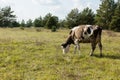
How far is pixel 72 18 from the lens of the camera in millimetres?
93812

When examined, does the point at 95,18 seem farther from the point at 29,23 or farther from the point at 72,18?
the point at 29,23

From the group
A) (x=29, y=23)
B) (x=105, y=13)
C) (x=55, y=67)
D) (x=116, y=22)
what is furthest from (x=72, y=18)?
(x=55, y=67)

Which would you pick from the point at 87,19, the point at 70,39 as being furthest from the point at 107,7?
the point at 70,39

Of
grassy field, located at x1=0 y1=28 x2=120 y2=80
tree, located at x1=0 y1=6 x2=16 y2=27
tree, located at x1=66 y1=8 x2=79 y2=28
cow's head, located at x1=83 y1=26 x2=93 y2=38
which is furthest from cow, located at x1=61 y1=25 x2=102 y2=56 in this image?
tree, located at x1=0 y1=6 x2=16 y2=27

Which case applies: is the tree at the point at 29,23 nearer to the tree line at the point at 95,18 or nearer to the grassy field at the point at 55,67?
the tree line at the point at 95,18

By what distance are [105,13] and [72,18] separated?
1393 cm

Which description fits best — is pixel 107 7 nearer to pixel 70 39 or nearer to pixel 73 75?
pixel 70 39

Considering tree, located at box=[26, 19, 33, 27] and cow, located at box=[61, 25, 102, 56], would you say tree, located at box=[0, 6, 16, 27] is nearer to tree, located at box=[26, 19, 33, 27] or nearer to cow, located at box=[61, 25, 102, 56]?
tree, located at box=[26, 19, 33, 27]

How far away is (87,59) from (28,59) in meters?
3.80

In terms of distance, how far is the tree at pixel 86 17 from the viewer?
9215cm

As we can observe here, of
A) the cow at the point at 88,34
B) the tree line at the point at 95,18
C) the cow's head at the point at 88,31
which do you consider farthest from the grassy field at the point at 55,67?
the tree line at the point at 95,18

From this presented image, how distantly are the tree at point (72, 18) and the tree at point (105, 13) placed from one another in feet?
32.0

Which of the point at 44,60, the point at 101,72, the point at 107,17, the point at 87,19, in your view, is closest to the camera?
the point at 101,72

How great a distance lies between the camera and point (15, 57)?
684 inches
